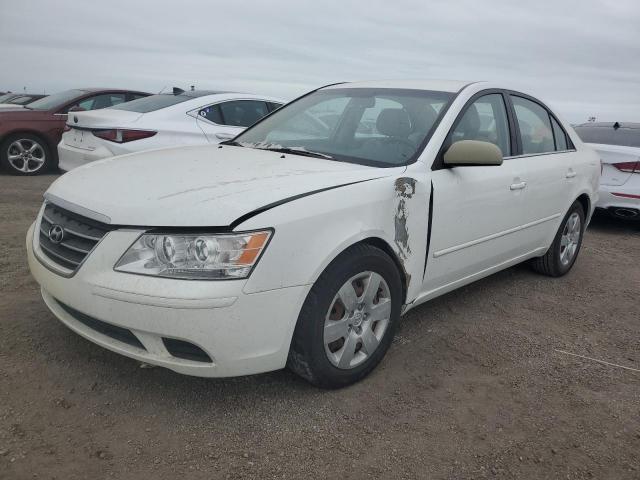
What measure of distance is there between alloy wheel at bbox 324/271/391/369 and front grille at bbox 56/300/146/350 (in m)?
0.84

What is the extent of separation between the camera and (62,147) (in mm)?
6664

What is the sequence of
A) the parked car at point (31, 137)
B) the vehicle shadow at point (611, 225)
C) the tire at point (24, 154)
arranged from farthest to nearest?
the tire at point (24, 154), the parked car at point (31, 137), the vehicle shadow at point (611, 225)

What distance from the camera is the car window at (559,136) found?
14.9ft

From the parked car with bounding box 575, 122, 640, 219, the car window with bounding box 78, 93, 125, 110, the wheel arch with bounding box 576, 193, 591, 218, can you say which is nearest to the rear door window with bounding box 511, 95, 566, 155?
the wheel arch with bounding box 576, 193, 591, 218

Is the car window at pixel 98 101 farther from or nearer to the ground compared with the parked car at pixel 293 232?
farther from the ground

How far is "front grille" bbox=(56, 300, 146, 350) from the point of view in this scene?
2381mm

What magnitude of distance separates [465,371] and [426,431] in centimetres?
67

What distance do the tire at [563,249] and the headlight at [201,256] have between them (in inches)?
125

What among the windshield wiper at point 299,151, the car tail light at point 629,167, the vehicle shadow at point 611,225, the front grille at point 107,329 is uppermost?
the windshield wiper at point 299,151

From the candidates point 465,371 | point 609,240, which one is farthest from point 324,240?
point 609,240

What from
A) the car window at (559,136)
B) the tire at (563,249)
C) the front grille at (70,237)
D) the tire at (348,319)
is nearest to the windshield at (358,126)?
the tire at (348,319)

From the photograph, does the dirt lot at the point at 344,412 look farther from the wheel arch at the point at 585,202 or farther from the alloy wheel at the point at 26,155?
the alloy wheel at the point at 26,155

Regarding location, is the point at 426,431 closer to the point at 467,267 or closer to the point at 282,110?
the point at 467,267

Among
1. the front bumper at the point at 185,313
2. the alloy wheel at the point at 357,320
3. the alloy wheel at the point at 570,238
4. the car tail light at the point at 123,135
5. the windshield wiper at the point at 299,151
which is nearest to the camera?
the front bumper at the point at 185,313
